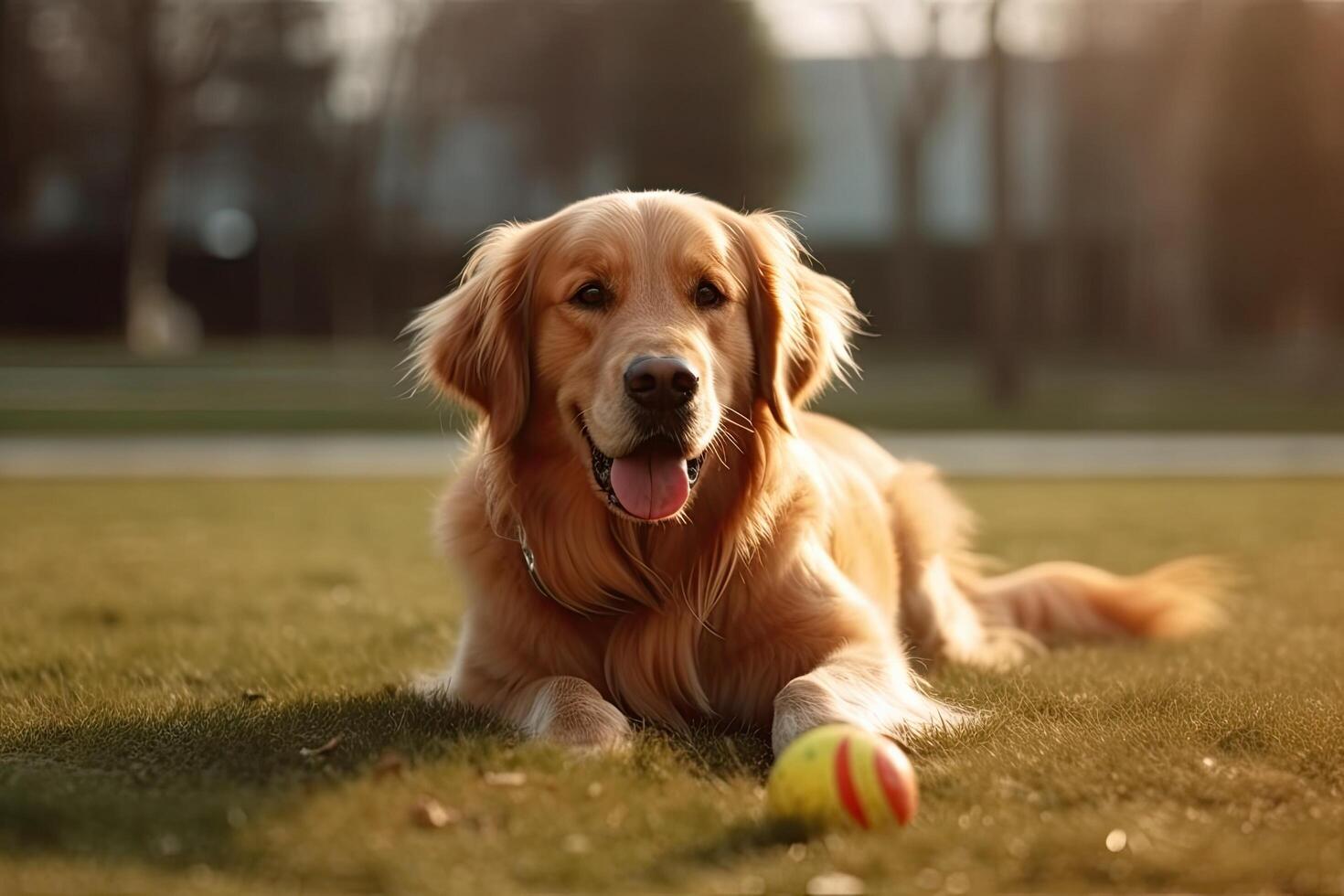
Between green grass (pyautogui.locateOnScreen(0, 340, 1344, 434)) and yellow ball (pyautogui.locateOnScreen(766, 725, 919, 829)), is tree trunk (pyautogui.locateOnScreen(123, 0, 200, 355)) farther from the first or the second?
yellow ball (pyautogui.locateOnScreen(766, 725, 919, 829))

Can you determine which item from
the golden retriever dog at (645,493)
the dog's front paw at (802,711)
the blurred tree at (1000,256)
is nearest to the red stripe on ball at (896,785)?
the dog's front paw at (802,711)

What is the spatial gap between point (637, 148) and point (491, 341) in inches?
1362

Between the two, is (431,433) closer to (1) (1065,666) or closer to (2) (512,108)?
(1) (1065,666)

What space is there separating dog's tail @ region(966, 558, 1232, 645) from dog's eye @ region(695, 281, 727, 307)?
2412mm

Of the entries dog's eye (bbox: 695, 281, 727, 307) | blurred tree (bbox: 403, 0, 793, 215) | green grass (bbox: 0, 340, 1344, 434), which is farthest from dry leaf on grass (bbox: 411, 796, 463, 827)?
blurred tree (bbox: 403, 0, 793, 215)

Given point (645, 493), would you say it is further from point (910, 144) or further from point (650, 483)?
point (910, 144)

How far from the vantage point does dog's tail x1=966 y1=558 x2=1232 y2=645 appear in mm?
6355

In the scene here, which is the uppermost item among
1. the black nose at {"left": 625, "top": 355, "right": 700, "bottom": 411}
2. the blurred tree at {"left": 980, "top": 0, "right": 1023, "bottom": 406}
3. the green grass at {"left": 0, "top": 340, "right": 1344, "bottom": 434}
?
the black nose at {"left": 625, "top": 355, "right": 700, "bottom": 411}

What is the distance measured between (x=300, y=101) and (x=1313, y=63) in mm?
25262

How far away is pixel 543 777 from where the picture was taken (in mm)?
3500

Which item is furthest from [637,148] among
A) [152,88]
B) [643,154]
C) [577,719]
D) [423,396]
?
[577,719]

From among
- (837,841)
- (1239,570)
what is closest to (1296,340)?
(1239,570)

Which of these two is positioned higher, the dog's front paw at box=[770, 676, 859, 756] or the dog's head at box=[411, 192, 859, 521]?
the dog's head at box=[411, 192, 859, 521]

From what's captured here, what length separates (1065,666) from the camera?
5.38 metres
